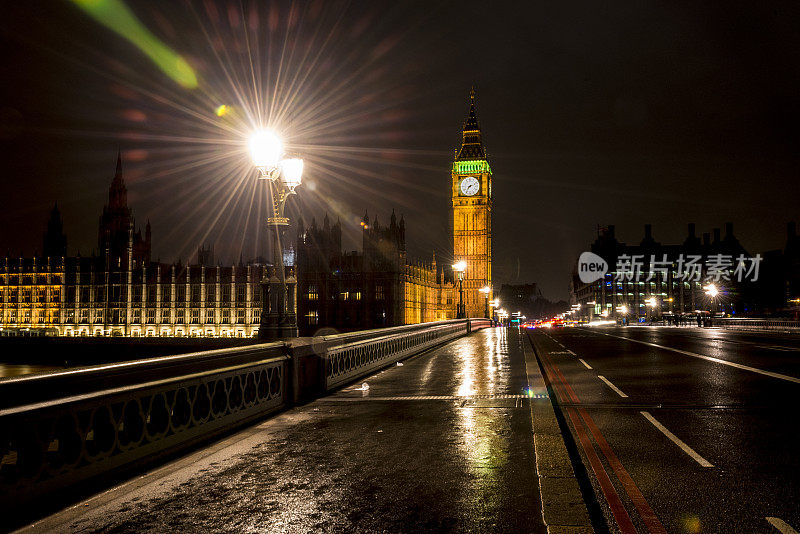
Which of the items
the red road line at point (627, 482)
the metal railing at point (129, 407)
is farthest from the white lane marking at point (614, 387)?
the metal railing at point (129, 407)

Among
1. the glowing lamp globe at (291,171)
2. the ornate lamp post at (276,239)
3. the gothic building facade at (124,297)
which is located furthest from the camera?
the gothic building facade at (124,297)

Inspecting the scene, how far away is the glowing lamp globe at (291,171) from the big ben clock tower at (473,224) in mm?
116973

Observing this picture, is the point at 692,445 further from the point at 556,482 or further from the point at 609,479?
the point at 556,482

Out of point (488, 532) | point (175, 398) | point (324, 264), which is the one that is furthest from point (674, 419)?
point (324, 264)

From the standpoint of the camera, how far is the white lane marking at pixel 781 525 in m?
4.25

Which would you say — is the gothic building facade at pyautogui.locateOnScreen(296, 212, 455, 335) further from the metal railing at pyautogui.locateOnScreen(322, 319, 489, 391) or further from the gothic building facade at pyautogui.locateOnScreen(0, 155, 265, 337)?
the metal railing at pyautogui.locateOnScreen(322, 319, 489, 391)

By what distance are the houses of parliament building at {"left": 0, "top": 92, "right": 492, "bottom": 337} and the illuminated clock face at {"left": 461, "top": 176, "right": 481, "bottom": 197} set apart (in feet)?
76.8

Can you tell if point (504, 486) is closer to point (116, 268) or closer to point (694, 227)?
point (116, 268)

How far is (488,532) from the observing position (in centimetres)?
442

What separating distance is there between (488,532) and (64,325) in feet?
401

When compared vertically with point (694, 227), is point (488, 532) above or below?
below

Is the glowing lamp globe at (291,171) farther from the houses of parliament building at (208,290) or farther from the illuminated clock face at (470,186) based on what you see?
the illuminated clock face at (470,186)

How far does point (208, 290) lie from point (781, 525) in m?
109

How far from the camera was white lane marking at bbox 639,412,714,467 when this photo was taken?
6.21 m
